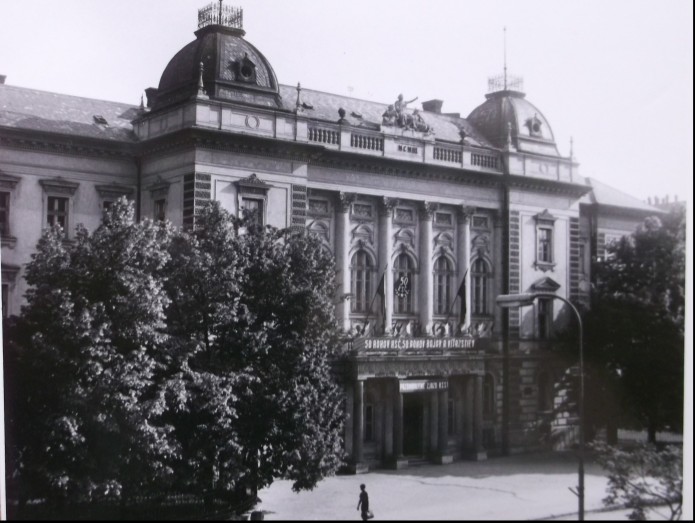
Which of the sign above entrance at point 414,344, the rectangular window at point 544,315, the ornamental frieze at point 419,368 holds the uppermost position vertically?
the rectangular window at point 544,315

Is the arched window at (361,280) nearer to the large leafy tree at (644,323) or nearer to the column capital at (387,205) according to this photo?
the column capital at (387,205)

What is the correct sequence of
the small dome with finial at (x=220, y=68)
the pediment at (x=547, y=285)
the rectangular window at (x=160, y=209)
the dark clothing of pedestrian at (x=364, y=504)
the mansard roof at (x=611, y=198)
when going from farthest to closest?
the pediment at (x=547, y=285) → the rectangular window at (x=160, y=209) → the small dome with finial at (x=220, y=68) → the mansard roof at (x=611, y=198) → the dark clothing of pedestrian at (x=364, y=504)

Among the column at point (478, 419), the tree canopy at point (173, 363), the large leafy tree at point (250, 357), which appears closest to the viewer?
the tree canopy at point (173, 363)

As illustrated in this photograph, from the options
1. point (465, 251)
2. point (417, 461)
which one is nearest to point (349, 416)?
point (417, 461)

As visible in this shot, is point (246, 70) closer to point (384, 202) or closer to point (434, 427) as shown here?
point (384, 202)

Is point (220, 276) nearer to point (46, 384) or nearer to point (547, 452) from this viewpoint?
point (46, 384)

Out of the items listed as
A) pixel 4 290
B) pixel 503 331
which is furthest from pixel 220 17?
pixel 503 331

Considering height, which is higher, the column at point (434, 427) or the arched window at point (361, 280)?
the arched window at point (361, 280)

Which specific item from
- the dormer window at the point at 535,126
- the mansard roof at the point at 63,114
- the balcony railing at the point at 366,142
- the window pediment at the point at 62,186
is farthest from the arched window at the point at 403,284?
the window pediment at the point at 62,186
